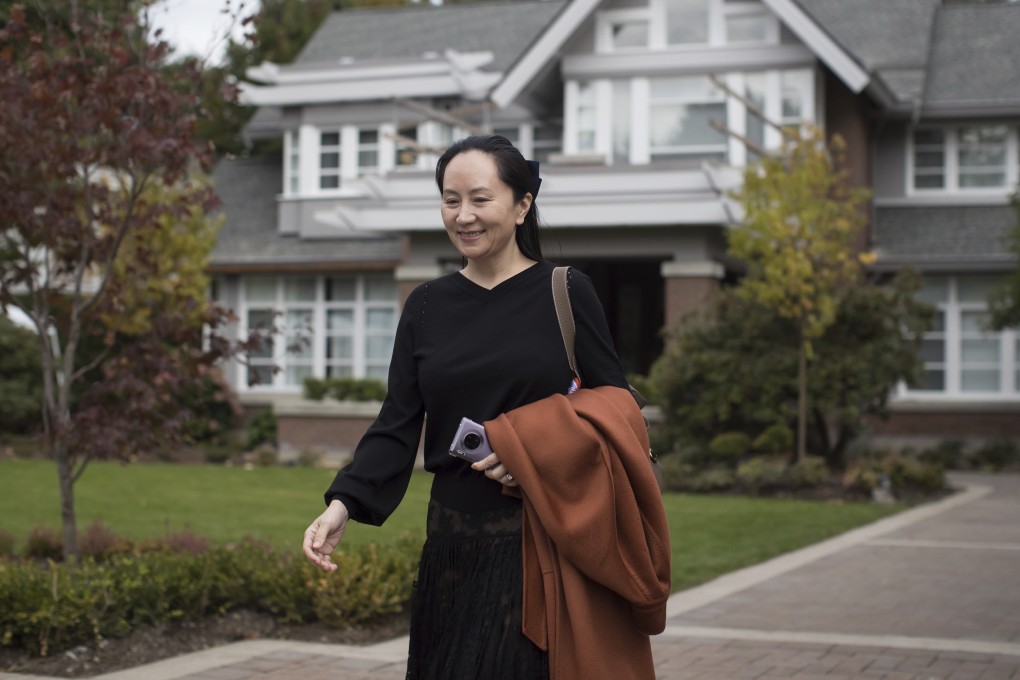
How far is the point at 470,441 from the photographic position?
3.48 meters

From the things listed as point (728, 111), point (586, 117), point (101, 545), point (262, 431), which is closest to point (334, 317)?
point (262, 431)

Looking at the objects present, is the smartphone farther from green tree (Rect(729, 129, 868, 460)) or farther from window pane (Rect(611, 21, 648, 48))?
window pane (Rect(611, 21, 648, 48))

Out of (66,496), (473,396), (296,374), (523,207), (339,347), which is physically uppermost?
(523,207)

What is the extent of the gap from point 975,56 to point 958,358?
6203 mm

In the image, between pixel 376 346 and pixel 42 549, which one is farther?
pixel 376 346

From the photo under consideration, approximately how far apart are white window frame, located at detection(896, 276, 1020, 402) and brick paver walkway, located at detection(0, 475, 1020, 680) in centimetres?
1259

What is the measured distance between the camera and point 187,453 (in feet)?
73.9

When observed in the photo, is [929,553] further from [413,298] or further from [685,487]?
[413,298]

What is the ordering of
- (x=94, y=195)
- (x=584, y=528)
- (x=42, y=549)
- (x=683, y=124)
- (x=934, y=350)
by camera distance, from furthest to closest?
(x=934, y=350) < (x=683, y=124) < (x=42, y=549) < (x=94, y=195) < (x=584, y=528)

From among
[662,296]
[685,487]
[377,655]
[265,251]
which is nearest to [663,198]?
[685,487]

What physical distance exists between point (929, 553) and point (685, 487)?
5.78 m

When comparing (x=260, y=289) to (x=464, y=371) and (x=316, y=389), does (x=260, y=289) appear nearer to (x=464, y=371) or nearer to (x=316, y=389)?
(x=316, y=389)

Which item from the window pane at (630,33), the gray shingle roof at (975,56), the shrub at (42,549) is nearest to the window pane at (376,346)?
the window pane at (630,33)

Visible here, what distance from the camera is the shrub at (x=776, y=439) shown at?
1806 centimetres
